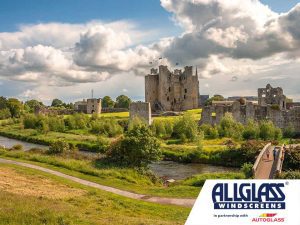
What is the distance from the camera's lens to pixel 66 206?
20.7 metres

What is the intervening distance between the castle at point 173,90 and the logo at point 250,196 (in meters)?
89.5

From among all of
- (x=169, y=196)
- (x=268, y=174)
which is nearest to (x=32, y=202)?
(x=169, y=196)

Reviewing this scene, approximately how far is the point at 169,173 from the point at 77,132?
3920cm

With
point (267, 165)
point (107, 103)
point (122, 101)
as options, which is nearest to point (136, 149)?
point (267, 165)

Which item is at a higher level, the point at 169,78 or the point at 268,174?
the point at 169,78

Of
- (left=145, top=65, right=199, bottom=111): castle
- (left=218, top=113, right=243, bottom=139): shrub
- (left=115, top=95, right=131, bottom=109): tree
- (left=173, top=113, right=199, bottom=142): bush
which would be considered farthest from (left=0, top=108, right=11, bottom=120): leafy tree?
(left=218, top=113, right=243, bottom=139): shrub

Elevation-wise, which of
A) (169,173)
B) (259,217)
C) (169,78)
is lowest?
(169,173)

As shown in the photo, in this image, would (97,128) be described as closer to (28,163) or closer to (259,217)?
(28,163)

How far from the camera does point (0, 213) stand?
1711 centimetres

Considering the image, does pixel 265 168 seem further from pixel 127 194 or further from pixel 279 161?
pixel 127 194

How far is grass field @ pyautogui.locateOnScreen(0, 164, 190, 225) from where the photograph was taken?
17.2m

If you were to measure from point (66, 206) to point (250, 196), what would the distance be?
32.5 ft

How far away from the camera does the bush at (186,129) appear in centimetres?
6343

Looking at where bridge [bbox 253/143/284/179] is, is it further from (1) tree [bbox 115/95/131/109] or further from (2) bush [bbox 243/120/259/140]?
(1) tree [bbox 115/95/131/109]
